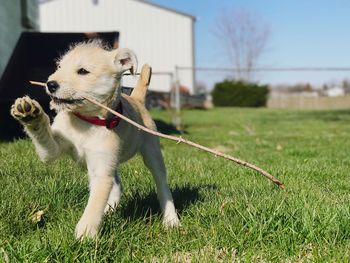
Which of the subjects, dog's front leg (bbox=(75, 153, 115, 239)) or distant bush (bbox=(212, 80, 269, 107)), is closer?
dog's front leg (bbox=(75, 153, 115, 239))

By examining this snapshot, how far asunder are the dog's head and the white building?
36.8 metres

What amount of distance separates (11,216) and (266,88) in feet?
134

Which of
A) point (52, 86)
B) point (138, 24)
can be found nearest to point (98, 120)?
point (52, 86)

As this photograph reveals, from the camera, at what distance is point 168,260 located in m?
2.62

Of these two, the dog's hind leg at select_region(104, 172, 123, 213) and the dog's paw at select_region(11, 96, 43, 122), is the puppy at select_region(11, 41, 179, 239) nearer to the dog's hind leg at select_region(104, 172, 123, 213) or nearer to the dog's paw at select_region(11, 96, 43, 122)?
the dog's paw at select_region(11, 96, 43, 122)

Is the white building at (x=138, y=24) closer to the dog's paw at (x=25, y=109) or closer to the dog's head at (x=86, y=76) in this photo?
the dog's head at (x=86, y=76)

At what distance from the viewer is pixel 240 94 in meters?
42.6

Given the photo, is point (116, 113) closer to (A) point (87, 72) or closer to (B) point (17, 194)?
(A) point (87, 72)

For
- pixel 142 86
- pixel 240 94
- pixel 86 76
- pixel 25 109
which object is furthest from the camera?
pixel 240 94

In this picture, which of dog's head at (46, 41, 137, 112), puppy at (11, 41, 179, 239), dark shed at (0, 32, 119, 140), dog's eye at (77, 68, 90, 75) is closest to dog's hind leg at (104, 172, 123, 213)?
puppy at (11, 41, 179, 239)

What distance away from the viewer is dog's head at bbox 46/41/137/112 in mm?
2885

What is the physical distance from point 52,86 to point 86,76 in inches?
9.7

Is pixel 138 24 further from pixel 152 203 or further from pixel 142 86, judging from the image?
pixel 152 203

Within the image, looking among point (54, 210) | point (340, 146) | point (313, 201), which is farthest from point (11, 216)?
point (340, 146)
